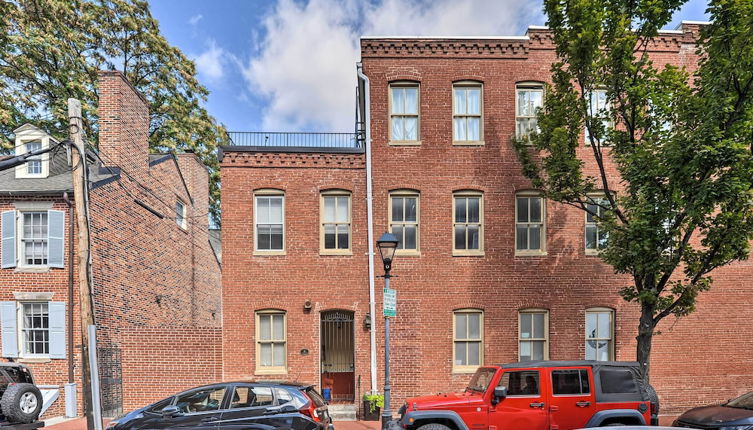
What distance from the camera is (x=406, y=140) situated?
1261cm

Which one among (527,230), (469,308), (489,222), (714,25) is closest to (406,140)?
(489,222)

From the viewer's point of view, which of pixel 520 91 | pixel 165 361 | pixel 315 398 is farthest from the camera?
pixel 520 91

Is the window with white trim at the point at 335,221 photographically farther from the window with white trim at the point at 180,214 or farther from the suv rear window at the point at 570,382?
the window with white trim at the point at 180,214

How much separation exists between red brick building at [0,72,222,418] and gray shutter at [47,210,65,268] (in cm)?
3

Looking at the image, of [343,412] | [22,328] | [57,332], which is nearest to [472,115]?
[343,412]

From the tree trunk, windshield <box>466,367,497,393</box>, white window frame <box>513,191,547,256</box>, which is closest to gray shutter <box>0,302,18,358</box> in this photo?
windshield <box>466,367,497,393</box>

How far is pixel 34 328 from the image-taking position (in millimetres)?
12273

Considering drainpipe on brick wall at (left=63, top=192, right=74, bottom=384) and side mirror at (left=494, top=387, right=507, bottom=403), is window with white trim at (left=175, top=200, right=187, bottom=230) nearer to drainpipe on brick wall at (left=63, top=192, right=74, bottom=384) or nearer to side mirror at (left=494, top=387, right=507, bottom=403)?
drainpipe on brick wall at (left=63, top=192, right=74, bottom=384)

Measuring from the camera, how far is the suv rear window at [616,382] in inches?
301

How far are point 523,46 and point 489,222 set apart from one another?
18.2 feet

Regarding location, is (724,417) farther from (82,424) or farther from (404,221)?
(82,424)

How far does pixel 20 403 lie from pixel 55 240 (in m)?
5.64

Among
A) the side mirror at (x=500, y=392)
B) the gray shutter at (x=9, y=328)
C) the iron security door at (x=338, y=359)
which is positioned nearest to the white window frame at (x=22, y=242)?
the gray shutter at (x=9, y=328)

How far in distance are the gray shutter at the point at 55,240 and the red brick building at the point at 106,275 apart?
3 cm
